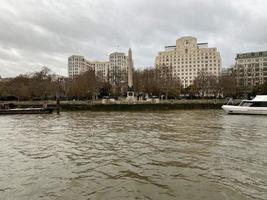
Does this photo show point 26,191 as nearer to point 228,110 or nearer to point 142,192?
point 142,192

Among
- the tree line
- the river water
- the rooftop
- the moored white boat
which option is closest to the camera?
the river water

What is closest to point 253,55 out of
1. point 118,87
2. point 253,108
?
point 118,87

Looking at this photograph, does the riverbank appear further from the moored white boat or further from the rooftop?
the rooftop

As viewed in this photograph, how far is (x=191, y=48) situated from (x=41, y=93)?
127m

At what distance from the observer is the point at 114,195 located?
30.5 ft

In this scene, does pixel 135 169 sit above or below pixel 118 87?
below

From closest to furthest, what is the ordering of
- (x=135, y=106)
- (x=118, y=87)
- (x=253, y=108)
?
1. (x=253, y=108)
2. (x=135, y=106)
3. (x=118, y=87)

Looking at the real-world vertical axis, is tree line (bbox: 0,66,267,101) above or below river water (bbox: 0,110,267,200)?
above

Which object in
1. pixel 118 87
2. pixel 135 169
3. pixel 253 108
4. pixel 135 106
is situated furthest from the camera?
pixel 118 87

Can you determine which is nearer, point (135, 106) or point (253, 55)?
point (135, 106)

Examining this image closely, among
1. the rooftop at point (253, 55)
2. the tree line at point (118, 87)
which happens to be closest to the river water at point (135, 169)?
the tree line at point (118, 87)

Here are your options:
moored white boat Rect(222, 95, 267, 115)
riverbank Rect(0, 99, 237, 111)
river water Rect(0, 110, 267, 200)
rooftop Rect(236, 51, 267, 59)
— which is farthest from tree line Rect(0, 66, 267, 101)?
rooftop Rect(236, 51, 267, 59)

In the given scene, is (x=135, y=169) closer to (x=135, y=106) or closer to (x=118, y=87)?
(x=135, y=106)

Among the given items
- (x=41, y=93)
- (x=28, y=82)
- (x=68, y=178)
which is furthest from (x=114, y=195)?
(x=28, y=82)
